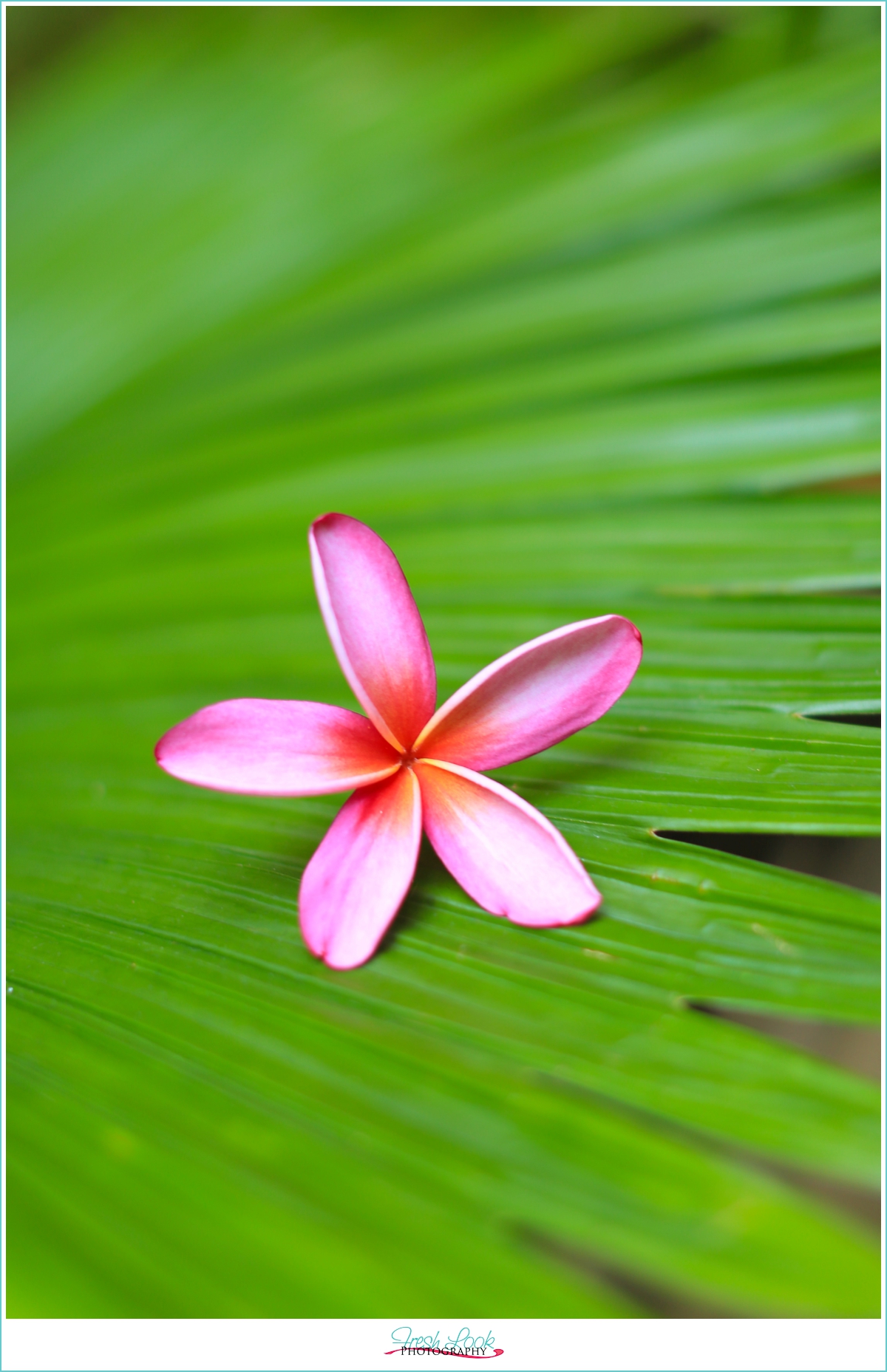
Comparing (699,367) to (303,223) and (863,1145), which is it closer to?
(303,223)

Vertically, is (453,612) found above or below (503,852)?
above

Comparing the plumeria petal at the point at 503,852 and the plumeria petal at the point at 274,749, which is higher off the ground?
the plumeria petal at the point at 274,749

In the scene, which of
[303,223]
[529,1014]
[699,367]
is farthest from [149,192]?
[529,1014]

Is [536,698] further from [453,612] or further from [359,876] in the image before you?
[453,612]

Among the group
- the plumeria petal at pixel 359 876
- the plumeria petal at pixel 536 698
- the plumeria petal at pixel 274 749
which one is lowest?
the plumeria petal at pixel 359 876

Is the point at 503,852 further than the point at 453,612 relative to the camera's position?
No

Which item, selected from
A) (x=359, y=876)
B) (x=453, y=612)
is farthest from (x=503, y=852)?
(x=453, y=612)

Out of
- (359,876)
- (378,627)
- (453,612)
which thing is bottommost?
(359,876)

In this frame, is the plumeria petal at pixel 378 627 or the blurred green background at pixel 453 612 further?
the plumeria petal at pixel 378 627
